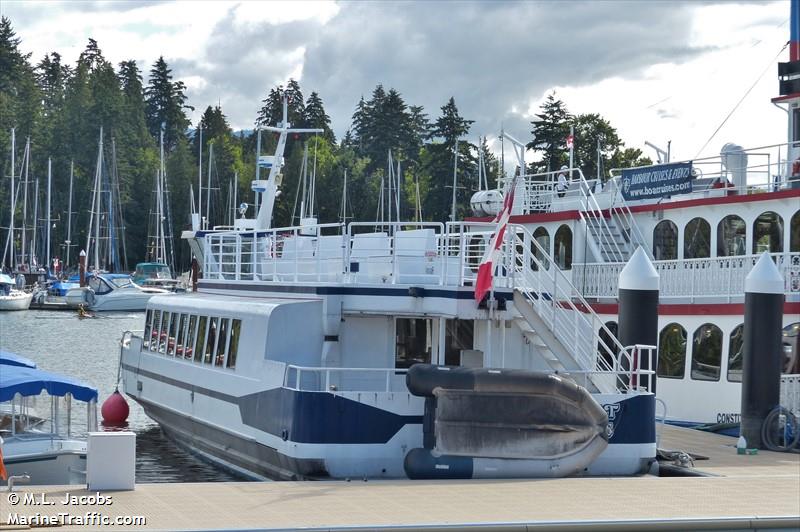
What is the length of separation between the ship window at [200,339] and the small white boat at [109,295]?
57.4m

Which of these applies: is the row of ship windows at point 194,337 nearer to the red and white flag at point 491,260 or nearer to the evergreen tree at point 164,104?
the red and white flag at point 491,260

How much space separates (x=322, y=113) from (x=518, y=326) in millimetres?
114744

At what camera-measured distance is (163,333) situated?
2598 centimetres

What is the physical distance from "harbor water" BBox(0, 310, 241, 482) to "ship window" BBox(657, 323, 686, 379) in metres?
9.29

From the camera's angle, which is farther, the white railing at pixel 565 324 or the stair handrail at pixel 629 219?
the stair handrail at pixel 629 219

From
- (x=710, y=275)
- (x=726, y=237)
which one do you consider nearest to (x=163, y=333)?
(x=710, y=275)

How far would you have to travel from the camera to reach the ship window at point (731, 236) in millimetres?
25891

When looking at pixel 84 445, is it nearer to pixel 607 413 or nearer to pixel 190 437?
pixel 190 437

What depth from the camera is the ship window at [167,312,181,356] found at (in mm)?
25156

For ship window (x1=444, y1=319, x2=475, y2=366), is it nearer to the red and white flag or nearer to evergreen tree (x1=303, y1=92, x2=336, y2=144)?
the red and white flag

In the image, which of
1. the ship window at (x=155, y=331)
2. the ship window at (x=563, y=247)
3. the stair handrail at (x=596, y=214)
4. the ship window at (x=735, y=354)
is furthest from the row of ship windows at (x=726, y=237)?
the ship window at (x=155, y=331)

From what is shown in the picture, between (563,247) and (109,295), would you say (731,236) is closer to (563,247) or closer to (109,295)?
(563,247)

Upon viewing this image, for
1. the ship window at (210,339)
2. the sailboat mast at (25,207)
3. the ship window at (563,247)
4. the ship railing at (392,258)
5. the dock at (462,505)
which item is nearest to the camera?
the dock at (462,505)

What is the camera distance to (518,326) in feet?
67.7
